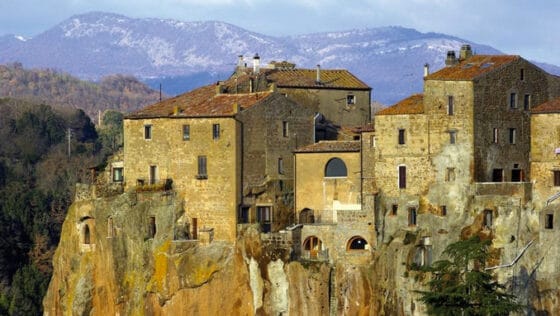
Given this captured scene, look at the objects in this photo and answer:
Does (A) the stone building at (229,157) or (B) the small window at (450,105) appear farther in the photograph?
(A) the stone building at (229,157)

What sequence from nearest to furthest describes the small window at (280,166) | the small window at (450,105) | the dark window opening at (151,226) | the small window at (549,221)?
1. the small window at (549,221)
2. the small window at (450,105)
3. the small window at (280,166)
4. the dark window opening at (151,226)

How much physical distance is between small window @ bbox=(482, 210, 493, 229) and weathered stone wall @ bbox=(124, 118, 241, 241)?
37.6 ft

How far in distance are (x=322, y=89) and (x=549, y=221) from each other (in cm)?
1702

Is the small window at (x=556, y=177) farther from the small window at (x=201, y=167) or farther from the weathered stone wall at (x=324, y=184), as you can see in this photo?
the small window at (x=201, y=167)

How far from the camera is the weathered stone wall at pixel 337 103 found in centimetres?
8275

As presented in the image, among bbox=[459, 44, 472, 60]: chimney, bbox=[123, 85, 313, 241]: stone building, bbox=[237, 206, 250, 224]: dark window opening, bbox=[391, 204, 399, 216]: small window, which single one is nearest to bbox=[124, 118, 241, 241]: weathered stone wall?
bbox=[123, 85, 313, 241]: stone building

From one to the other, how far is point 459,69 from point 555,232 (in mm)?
8731

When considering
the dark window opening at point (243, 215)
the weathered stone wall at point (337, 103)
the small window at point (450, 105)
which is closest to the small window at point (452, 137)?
the small window at point (450, 105)

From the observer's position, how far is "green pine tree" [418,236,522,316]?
6706 cm

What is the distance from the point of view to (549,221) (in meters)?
69.7

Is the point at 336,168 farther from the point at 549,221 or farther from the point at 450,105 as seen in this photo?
the point at 549,221

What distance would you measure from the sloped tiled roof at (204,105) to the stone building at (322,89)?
1.65m

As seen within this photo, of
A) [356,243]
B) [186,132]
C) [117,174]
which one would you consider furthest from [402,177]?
[117,174]

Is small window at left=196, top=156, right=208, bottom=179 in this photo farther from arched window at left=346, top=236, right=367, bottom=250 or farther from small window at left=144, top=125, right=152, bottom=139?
arched window at left=346, top=236, right=367, bottom=250
